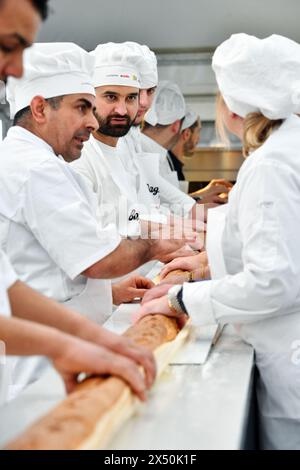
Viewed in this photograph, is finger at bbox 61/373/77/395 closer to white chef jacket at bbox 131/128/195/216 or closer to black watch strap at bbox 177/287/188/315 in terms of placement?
black watch strap at bbox 177/287/188/315

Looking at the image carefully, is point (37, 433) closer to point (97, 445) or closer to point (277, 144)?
point (97, 445)

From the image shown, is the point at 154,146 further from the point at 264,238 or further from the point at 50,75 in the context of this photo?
the point at 264,238

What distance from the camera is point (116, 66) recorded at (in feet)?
10.6

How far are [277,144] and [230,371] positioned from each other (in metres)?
0.52

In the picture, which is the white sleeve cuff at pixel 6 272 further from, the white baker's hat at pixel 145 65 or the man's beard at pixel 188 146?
the man's beard at pixel 188 146

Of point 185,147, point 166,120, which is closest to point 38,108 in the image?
point 166,120

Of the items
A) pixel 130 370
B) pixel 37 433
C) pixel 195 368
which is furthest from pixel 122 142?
pixel 37 433

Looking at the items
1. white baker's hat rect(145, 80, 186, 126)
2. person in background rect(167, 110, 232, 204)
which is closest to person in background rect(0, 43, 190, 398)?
person in background rect(167, 110, 232, 204)

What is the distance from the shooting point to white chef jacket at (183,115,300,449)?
4.89 ft

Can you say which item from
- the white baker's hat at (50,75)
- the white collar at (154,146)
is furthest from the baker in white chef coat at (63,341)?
the white collar at (154,146)

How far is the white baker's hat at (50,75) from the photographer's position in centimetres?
222

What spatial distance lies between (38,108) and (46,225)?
0.49m
